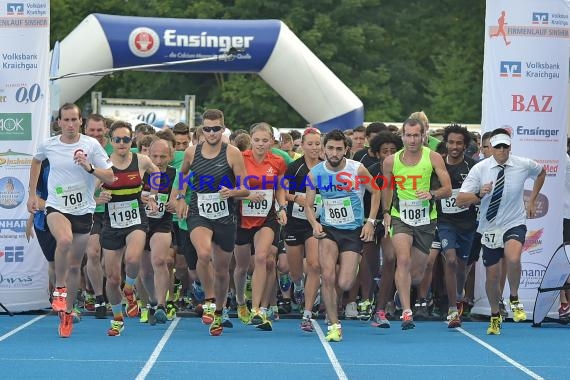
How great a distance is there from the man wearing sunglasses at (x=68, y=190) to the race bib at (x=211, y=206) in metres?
1.02

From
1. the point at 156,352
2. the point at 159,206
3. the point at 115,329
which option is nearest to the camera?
the point at 156,352

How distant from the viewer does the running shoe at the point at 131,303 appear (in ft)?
51.1

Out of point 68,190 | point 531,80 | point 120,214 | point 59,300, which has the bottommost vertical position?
point 59,300

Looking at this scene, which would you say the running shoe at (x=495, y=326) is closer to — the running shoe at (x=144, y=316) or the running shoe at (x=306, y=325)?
the running shoe at (x=306, y=325)

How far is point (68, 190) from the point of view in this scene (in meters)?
14.0

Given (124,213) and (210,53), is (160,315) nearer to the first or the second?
(124,213)

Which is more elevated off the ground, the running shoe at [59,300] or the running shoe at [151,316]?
the running shoe at [59,300]

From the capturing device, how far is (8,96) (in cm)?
1675

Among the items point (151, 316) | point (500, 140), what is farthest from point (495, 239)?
point (151, 316)

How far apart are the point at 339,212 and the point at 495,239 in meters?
1.76

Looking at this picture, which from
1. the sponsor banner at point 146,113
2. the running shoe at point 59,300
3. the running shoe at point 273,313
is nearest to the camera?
the running shoe at point 59,300

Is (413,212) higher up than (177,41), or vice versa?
(177,41)

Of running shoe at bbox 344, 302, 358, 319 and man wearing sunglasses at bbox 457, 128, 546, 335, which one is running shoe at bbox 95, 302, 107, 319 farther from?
man wearing sunglasses at bbox 457, 128, 546, 335

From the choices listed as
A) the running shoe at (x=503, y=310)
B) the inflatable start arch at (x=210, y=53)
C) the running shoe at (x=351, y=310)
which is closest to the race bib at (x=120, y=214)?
the running shoe at (x=351, y=310)
